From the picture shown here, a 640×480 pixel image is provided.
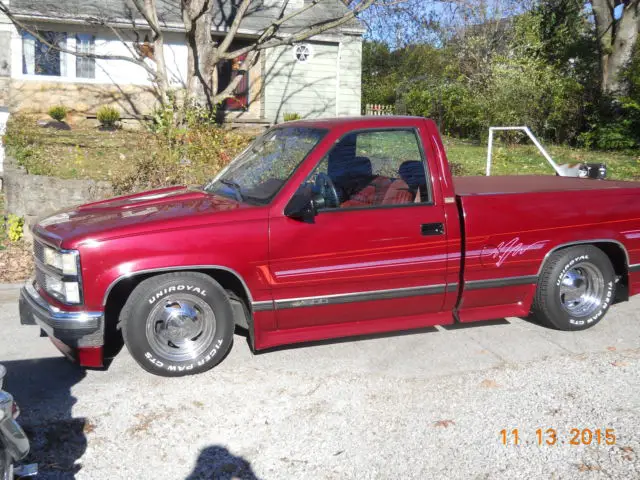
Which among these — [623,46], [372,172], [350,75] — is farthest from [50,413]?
[623,46]

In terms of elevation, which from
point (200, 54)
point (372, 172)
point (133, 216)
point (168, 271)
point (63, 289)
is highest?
point (200, 54)

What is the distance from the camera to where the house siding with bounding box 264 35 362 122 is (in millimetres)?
21406

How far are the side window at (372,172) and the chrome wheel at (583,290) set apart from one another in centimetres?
162

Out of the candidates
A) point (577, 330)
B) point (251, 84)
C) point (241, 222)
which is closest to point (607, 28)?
point (251, 84)

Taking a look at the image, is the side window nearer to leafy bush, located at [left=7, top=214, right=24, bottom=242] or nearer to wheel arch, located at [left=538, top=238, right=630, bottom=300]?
wheel arch, located at [left=538, top=238, right=630, bottom=300]

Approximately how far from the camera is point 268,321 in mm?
5055

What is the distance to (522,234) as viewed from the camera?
5633 mm

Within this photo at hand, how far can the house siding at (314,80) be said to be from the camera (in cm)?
2141

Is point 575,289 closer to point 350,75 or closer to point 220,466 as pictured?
point 220,466

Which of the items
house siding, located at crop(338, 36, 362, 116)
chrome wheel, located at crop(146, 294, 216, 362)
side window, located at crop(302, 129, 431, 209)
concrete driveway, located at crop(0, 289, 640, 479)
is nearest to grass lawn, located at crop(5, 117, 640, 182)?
side window, located at crop(302, 129, 431, 209)

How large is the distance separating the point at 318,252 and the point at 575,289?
247 cm

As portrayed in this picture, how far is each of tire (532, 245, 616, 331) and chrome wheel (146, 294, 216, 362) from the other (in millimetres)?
2787

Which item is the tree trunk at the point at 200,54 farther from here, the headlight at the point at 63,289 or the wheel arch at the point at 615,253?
the wheel arch at the point at 615,253

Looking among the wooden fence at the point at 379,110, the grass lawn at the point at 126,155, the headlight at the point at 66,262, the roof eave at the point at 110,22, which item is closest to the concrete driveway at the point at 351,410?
the headlight at the point at 66,262
